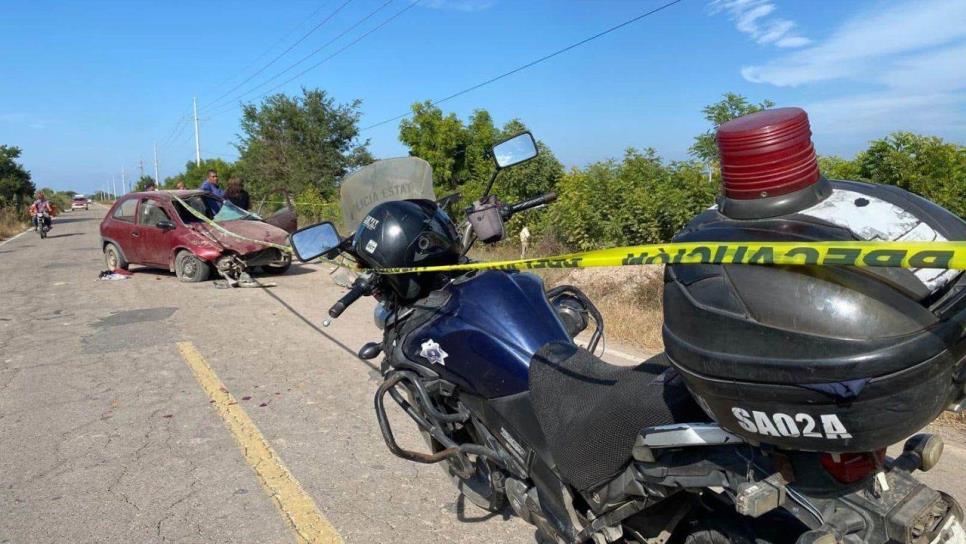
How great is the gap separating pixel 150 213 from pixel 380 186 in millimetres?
9909

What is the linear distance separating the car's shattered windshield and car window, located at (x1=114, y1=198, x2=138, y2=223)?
3.68 ft

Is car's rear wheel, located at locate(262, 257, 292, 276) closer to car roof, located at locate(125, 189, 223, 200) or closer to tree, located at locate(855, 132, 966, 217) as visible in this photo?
car roof, located at locate(125, 189, 223, 200)

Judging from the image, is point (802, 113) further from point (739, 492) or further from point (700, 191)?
point (700, 191)

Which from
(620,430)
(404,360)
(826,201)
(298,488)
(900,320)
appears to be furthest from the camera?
(298,488)

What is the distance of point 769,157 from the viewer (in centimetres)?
146

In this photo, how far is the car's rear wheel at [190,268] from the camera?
10.8m

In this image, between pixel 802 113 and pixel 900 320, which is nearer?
pixel 900 320

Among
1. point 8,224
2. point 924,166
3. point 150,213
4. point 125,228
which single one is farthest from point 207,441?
point 8,224

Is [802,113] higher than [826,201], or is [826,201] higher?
[802,113]

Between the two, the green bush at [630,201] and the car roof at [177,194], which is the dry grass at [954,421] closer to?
the green bush at [630,201]

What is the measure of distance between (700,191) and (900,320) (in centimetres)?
812

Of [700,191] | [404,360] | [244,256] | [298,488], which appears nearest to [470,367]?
[404,360]

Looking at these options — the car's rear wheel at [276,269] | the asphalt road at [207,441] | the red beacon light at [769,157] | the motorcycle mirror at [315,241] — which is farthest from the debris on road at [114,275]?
the red beacon light at [769,157]

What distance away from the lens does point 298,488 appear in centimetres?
352
